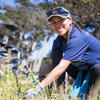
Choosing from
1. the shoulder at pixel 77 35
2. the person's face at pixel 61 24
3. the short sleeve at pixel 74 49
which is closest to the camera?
the short sleeve at pixel 74 49

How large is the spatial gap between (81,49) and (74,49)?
0.11 meters

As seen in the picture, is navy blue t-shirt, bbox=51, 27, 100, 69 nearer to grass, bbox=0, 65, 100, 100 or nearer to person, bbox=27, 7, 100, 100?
person, bbox=27, 7, 100, 100

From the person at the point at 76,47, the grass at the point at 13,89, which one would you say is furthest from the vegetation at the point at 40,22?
the person at the point at 76,47

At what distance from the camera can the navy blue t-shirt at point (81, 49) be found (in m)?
1.81

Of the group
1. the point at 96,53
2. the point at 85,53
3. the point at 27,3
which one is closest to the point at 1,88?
the point at 85,53

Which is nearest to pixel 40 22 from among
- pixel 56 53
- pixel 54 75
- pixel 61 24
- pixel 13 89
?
pixel 56 53

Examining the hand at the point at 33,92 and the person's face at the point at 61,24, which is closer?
the hand at the point at 33,92

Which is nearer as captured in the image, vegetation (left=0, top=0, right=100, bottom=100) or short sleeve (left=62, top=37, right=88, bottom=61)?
vegetation (left=0, top=0, right=100, bottom=100)


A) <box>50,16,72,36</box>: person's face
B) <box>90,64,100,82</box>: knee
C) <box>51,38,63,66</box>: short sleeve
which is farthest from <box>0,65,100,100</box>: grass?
<box>51,38,63,66</box>: short sleeve

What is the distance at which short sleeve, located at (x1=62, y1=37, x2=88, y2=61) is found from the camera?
5.87ft

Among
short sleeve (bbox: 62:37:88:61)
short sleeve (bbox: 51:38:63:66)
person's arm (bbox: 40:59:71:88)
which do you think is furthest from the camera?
short sleeve (bbox: 51:38:63:66)

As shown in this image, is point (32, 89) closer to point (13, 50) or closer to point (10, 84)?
point (10, 84)

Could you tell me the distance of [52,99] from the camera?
1462mm

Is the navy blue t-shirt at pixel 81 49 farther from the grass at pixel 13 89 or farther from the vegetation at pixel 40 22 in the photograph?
the grass at pixel 13 89
